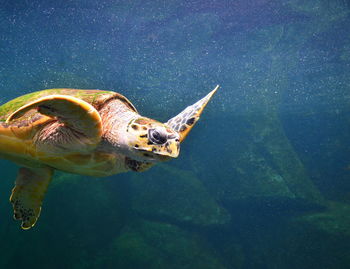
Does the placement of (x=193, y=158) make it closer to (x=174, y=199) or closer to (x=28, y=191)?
(x=174, y=199)

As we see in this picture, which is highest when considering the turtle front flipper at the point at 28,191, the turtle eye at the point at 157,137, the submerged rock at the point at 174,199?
the turtle eye at the point at 157,137

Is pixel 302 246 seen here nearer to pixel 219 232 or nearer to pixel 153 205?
pixel 219 232

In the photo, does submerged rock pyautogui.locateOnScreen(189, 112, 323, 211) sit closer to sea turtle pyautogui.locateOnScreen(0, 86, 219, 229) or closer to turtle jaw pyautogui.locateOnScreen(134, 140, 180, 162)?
sea turtle pyautogui.locateOnScreen(0, 86, 219, 229)

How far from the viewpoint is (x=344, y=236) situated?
6.98 m

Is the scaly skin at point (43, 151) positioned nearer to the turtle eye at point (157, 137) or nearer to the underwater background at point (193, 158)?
the turtle eye at point (157, 137)

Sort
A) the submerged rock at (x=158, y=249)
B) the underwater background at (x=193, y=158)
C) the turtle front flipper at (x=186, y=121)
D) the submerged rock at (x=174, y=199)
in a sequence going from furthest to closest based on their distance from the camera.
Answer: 1. the submerged rock at (x=174, y=199)
2. the underwater background at (x=193, y=158)
3. the submerged rock at (x=158, y=249)
4. the turtle front flipper at (x=186, y=121)

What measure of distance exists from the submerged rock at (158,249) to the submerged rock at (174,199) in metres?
0.64

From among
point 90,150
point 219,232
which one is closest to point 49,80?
point 219,232

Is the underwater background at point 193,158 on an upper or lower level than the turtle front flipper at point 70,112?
lower

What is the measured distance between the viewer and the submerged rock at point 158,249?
6598 mm

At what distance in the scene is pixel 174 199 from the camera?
9070mm

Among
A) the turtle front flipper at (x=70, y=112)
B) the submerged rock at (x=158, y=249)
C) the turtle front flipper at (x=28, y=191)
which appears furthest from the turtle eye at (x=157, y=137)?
the submerged rock at (x=158, y=249)

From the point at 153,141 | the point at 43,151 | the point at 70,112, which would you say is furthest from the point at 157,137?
the point at 43,151

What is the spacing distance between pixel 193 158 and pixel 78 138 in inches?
384
